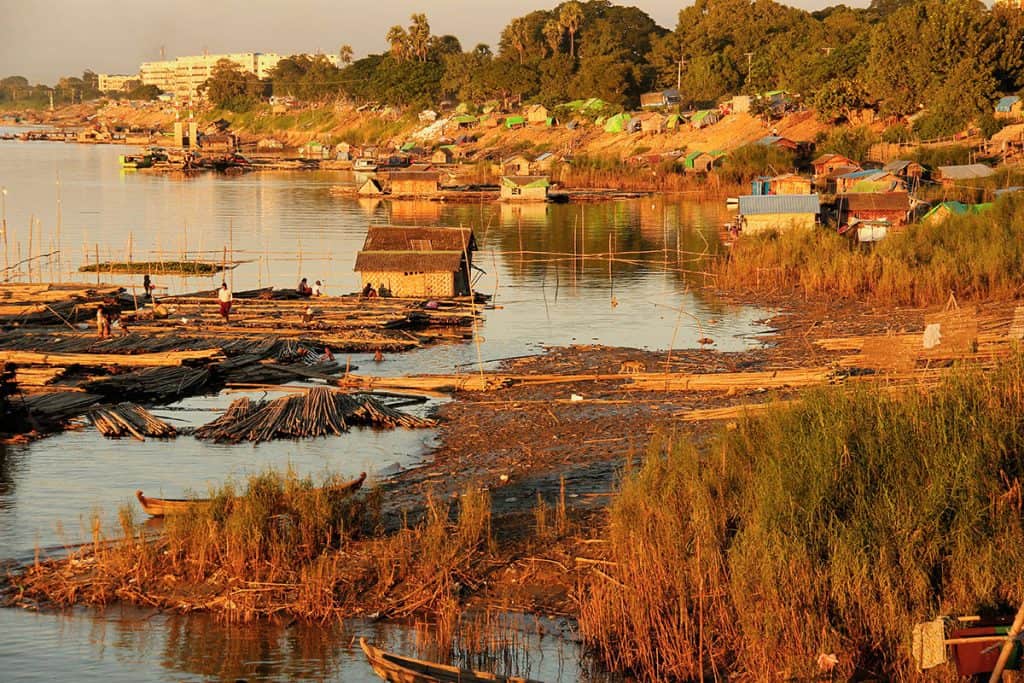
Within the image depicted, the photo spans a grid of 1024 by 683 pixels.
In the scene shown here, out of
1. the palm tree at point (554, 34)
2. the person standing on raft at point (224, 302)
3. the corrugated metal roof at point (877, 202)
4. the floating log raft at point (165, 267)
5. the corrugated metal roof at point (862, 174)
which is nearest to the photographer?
the person standing on raft at point (224, 302)

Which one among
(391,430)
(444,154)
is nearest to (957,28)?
(444,154)

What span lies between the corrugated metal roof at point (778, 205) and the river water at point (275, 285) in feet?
6.89

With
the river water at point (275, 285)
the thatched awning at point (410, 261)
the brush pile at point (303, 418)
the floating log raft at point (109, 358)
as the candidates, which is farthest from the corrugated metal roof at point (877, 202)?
the brush pile at point (303, 418)

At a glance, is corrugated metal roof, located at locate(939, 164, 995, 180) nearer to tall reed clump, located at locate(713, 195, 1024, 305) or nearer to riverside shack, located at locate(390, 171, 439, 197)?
tall reed clump, located at locate(713, 195, 1024, 305)

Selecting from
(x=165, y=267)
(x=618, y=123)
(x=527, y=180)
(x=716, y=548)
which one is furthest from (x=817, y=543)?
(x=618, y=123)

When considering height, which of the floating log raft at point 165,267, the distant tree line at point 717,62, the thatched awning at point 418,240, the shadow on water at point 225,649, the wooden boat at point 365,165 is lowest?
the shadow on water at point 225,649

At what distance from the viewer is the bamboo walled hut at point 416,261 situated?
2748 cm

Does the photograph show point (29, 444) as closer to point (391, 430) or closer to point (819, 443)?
point (391, 430)

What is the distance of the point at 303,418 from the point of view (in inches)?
666

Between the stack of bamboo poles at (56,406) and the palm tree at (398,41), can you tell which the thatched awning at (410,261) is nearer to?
the stack of bamboo poles at (56,406)

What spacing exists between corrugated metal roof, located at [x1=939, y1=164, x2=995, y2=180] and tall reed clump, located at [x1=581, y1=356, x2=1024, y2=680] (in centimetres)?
3519

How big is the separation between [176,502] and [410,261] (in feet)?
51.9

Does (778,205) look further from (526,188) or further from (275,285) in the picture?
(526,188)

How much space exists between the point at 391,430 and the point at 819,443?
823 cm
